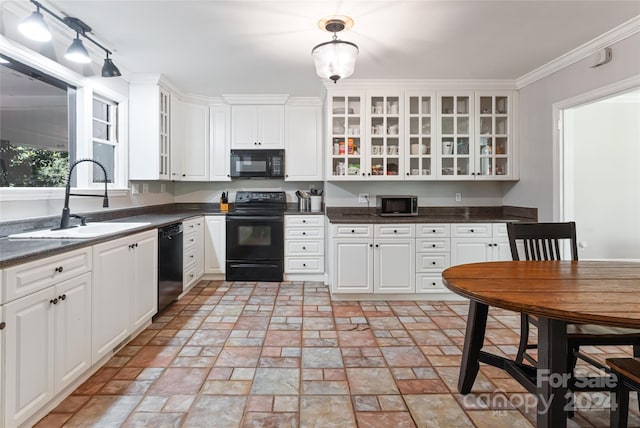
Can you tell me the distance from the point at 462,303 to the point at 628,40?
2.58 m

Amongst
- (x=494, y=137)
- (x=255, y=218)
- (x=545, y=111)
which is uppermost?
(x=545, y=111)

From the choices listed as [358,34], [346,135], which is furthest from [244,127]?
[358,34]

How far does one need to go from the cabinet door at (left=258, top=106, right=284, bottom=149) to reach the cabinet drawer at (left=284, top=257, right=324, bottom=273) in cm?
149

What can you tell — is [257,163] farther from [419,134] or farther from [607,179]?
[607,179]

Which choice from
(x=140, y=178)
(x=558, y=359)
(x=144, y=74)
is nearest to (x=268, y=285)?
(x=140, y=178)

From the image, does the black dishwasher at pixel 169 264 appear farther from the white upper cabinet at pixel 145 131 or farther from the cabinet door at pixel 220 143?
the cabinet door at pixel 220 143

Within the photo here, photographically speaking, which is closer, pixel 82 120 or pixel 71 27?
pixel 71 27

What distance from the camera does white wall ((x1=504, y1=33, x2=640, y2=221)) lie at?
8.39 feet

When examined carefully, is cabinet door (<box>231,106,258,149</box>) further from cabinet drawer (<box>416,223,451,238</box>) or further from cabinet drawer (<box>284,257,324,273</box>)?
cabinet drawer (<box>416,223,451,238</box>)

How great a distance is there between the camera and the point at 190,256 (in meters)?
3.73

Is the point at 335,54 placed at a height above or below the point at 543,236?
above

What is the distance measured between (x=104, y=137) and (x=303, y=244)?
2408mm

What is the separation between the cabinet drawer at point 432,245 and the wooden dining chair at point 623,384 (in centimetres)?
215

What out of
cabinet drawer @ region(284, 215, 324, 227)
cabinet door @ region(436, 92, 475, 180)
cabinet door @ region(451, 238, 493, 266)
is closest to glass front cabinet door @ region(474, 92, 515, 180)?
cabinet door @ region(436, 92, 475, 180)
